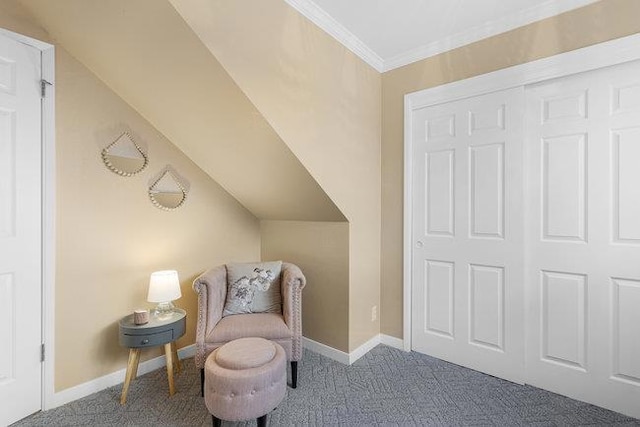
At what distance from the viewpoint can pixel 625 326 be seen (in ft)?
6.23

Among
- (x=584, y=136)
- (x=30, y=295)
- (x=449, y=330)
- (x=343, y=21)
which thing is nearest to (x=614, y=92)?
(x=584, y=136)

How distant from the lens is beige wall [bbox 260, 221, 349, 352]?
2562 millimetres

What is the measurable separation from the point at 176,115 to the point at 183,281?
1322mm

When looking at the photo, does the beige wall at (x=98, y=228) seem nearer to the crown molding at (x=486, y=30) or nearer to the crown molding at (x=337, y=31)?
the crown molding at (x=337, y=31)

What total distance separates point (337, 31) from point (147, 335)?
2502 millimetres

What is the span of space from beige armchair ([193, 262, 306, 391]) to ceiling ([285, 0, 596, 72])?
1.90 meters

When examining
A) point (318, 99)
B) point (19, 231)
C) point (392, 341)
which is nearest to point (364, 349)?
point (392, 341)

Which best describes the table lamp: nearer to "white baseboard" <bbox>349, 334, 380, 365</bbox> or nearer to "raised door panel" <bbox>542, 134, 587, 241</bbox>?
"white baseboard" <bbox>349, 334, 380, 365</bbox>

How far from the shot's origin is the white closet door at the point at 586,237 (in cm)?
188

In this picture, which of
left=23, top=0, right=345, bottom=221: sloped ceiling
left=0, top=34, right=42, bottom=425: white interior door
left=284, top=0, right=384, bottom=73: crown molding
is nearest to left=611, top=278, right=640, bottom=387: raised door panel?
left=23, top=0, right=345, bottom=221: sloped ceiling

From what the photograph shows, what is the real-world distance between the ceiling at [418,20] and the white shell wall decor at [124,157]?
1479 millimetres

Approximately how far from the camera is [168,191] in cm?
249

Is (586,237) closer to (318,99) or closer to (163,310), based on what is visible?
(318,99)

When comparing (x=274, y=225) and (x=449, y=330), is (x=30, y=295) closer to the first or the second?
(x=274, y=225)
